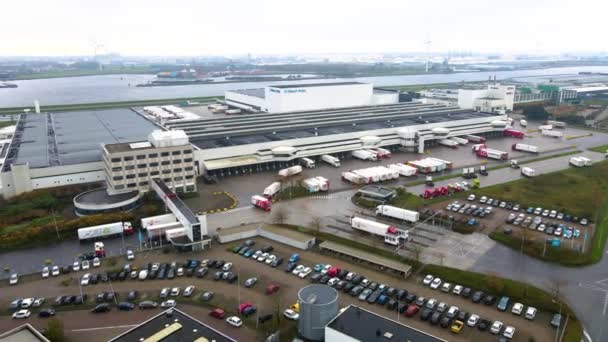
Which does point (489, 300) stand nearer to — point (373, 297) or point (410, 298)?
point (410, 298)

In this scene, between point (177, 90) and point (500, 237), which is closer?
point (500, 237)

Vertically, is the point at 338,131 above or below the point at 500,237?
above

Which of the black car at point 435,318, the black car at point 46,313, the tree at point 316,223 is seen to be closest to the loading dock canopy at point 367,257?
the tree at point 316,223

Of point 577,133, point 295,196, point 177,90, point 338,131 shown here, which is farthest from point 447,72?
point 295,196

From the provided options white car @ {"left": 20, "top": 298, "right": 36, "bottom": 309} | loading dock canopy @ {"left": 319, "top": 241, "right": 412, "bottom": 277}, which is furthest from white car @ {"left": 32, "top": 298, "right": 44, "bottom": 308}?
loading dock canopy @ {"left": 319, "top": 241, "right": 412, "bottom": 277}

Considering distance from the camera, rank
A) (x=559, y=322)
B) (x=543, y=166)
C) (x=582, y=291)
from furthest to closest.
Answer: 1. (x=543, y=166)
2. (x=582, y=291)
3. (x=559, y=322)

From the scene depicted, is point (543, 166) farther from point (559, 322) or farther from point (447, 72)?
point (447, 72)
